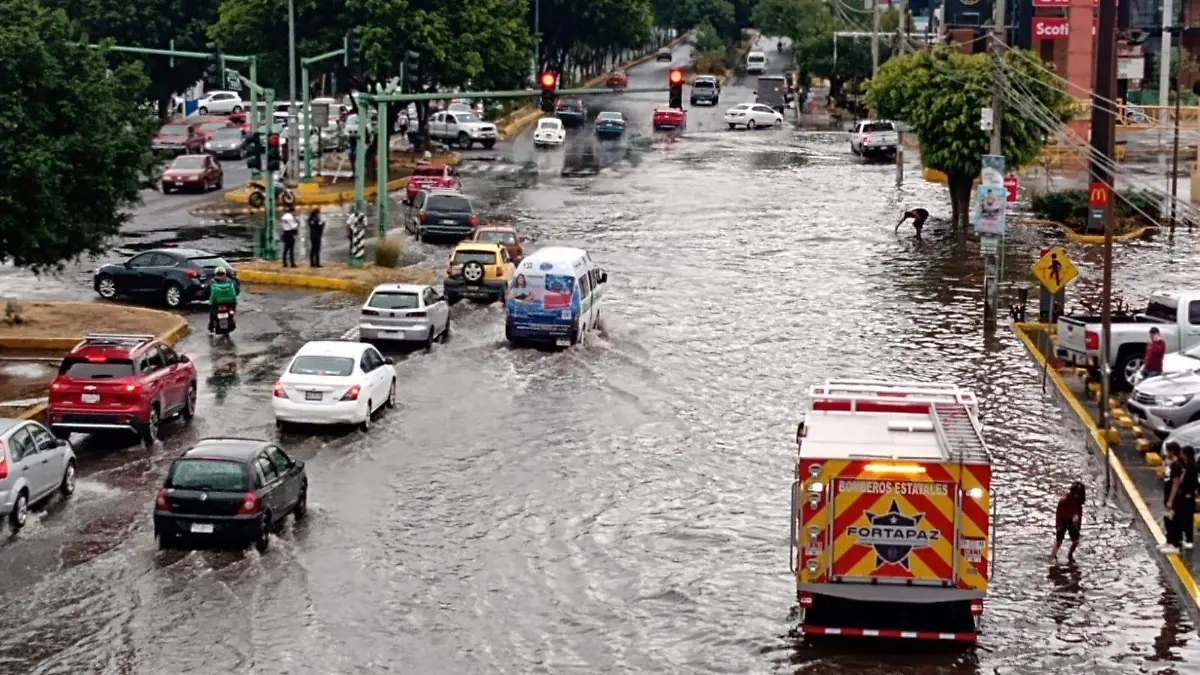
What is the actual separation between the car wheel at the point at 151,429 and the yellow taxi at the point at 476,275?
16179mm

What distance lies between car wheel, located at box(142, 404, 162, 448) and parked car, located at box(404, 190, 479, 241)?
87.5 ft

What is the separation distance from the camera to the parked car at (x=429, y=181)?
68688mm

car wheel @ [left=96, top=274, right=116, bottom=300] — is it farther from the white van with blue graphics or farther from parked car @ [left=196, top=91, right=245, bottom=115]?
parked car @ [left=196, top=91, right=245, bottom=115]

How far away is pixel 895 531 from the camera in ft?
69.5

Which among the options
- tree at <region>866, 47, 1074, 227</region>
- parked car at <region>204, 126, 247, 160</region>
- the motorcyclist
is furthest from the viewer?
parked car at <region>204, 126, 247, 160</region>

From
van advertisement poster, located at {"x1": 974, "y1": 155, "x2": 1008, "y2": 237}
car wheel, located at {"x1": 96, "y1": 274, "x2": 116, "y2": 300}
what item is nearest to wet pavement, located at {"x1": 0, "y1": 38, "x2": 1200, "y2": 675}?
van advertisement poster, located at {"x1": 974, "y1": 155, "x2": 1008, "y2": 237}

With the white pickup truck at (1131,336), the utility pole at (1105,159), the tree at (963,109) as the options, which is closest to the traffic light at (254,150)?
the tree at (963,109)

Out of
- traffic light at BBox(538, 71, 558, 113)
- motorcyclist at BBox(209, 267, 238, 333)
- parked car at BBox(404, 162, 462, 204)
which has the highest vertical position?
traffic light at BBox(538, 71, 558, 113)

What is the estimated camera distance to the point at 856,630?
858 inches

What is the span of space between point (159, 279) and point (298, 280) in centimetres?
445

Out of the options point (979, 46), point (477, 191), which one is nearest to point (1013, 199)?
point (477, 191)

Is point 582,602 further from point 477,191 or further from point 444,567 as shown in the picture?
point 477,191

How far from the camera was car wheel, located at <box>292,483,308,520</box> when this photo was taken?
1093 inches

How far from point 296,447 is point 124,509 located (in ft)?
15.2
